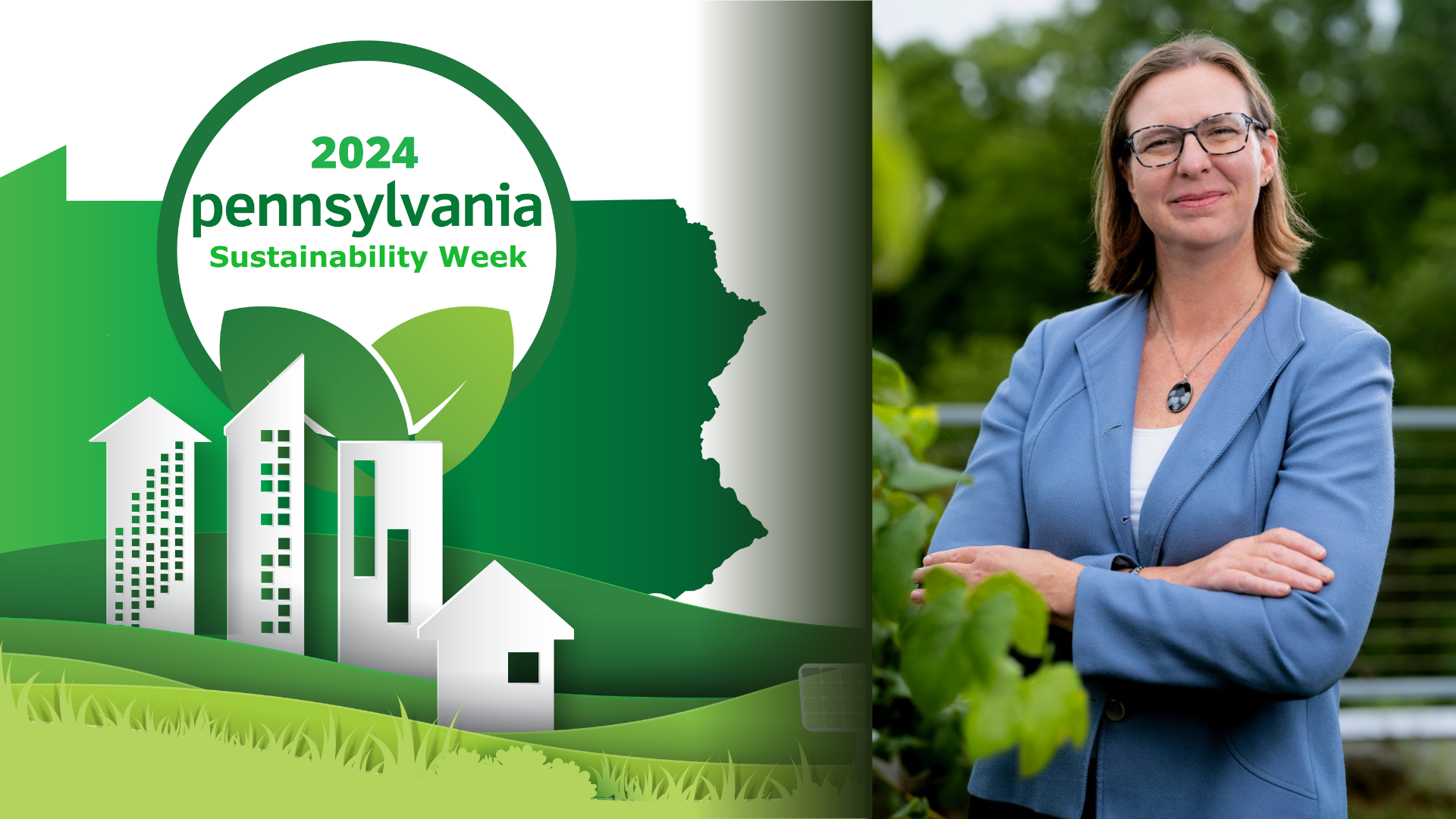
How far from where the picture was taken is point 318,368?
125 cm

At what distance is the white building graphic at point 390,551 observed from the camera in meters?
1.24

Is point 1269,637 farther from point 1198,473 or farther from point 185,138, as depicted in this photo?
point 185,138

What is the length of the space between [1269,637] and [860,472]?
0.47 metres

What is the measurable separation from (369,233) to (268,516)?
1.06ft

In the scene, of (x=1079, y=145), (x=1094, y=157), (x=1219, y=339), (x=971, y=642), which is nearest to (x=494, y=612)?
(x=971, y=642)

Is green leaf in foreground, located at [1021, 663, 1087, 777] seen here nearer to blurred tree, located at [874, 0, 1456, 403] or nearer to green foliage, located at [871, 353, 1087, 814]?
green foliage, located at [871, 353, 1087, 814]

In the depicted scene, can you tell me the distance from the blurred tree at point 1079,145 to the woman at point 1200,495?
34.5ft

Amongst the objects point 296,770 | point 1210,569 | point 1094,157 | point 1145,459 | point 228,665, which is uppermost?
point 1094,157

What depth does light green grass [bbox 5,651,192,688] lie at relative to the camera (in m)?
1.26

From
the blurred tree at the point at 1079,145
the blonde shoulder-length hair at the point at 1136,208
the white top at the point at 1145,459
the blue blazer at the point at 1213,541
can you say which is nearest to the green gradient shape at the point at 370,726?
the blue blazer at the point at 1213,541

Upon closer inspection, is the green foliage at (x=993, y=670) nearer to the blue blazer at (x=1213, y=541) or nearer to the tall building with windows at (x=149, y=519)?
the blue blazer at (x=1213, y=541)

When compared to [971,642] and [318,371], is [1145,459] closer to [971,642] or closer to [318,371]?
[971,642]

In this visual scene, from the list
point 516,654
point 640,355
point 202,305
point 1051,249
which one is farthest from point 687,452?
point 1051,249

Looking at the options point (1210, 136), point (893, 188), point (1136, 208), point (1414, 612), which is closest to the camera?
point (893, 188)
